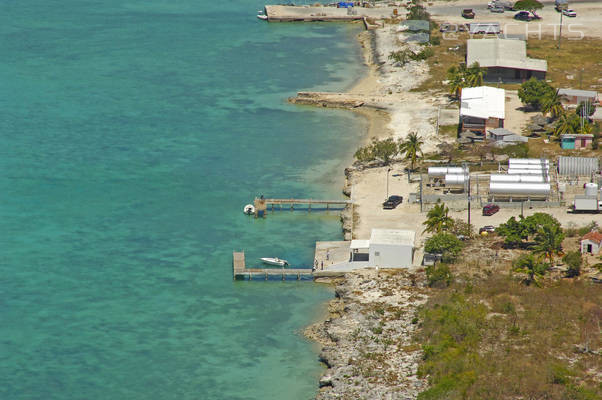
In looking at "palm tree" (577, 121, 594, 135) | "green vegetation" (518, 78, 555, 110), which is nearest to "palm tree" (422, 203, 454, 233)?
"palm tree" (577, 121, 594, 135)

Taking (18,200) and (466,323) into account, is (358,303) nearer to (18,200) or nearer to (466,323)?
(466,323)

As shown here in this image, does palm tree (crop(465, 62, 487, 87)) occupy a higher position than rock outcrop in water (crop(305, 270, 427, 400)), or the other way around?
palm tree (crop(465, 62, 487, 87))

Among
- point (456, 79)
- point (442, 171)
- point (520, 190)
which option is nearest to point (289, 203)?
point (442, 171)

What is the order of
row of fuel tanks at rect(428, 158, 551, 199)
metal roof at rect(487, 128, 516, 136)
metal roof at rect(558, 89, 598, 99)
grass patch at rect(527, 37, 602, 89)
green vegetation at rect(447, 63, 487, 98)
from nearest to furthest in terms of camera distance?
row of fuel tanks at rect(428, 158, 551, 199)
metal roof at rect(487, 128, 516, 136)
metal roof at rect(558, 89, 598, 99)
green vegetation at rect(447, 63, 487, 98)
grass patch at rect(527, 37, 602, 89)

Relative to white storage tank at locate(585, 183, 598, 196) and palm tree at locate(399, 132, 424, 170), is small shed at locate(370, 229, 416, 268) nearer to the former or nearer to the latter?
white storage tank at locate(585, 183, 598, 196)

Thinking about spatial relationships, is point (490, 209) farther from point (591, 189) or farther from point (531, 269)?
point (531, 269)
